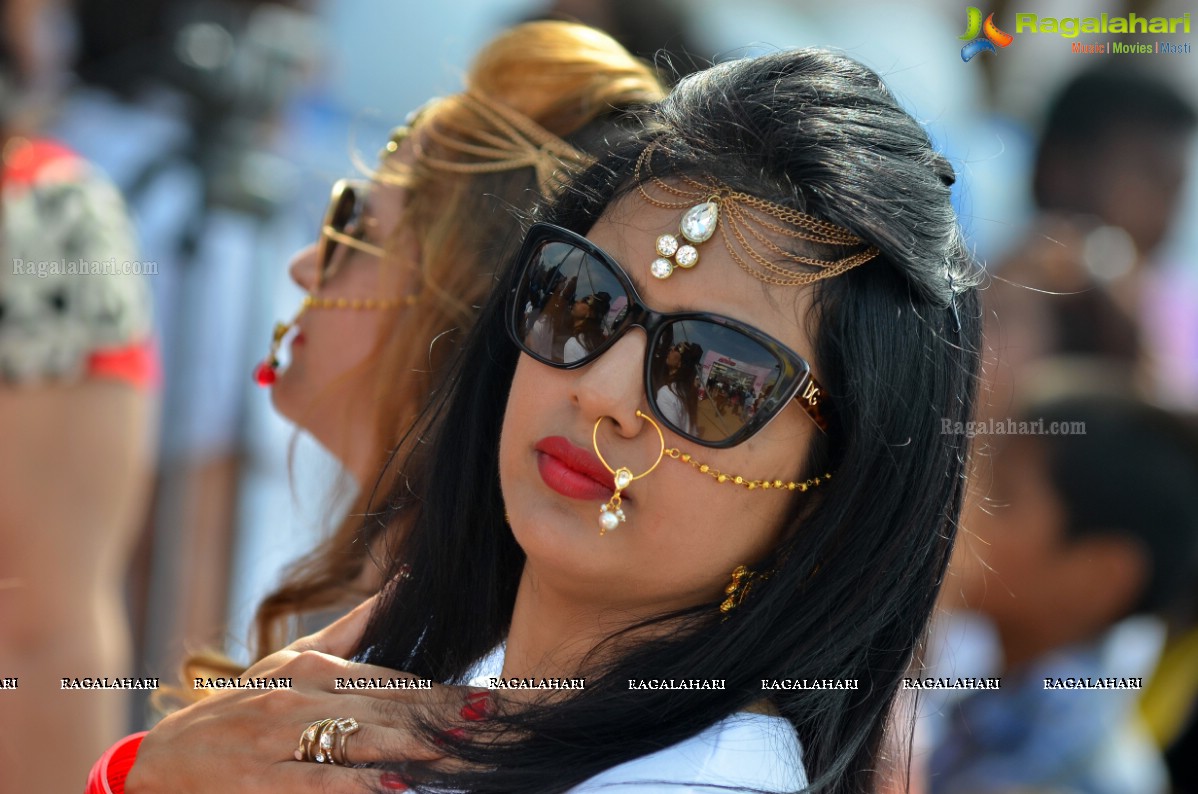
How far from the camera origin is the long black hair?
1.63 meters

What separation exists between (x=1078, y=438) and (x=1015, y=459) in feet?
0.61

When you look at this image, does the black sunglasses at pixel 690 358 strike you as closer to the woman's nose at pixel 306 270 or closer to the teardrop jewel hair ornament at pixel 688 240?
the teardrop jewel hair ornament at pixel 688 240

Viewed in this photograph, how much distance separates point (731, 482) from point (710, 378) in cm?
14

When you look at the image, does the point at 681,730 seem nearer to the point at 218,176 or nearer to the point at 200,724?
the point at 200,724

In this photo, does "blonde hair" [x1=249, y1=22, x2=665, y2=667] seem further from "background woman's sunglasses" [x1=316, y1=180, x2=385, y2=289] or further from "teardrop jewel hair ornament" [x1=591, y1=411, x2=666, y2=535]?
"teardrop jewel hair ornament" [x1=591, y1=411, x2=666, y2=535]

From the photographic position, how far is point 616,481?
1642 mm

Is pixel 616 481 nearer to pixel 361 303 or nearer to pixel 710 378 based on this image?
pixel 710 378

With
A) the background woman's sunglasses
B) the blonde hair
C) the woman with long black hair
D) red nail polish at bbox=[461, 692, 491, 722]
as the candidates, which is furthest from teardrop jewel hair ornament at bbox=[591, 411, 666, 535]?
the background woman's sunglasses

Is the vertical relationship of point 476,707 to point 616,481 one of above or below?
below

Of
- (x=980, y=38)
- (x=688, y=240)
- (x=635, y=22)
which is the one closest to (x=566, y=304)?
(x=688, y=240)

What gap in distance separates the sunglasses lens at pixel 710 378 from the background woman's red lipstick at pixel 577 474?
11 centimetres

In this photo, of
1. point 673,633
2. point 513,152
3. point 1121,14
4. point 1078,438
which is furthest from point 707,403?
point 1121,14

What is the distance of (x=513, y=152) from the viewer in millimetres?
2402

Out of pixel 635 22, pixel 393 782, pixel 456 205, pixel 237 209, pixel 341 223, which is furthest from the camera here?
pixel 635 22
